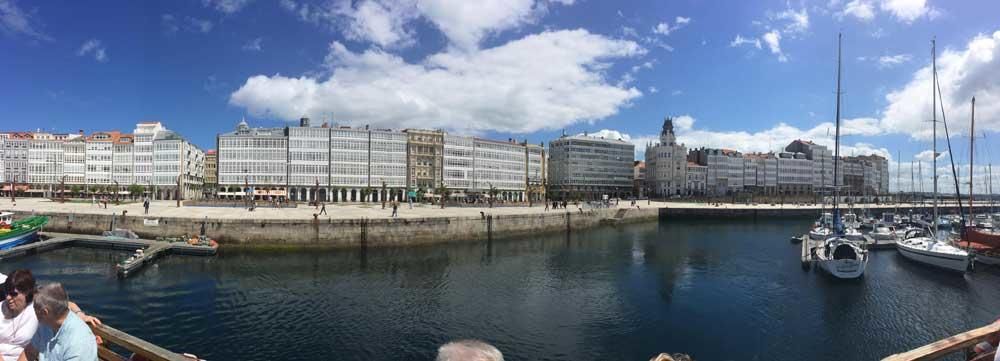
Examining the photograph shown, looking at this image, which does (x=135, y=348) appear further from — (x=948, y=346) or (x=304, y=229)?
(x=304, y=229)

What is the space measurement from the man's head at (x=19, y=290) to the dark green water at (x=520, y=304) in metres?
12.6

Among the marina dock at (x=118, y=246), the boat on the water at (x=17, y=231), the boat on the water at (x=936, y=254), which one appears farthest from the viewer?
the boat on the water at (x=17, y=231)

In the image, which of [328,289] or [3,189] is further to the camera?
[3,189]

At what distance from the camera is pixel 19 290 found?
4762 mm

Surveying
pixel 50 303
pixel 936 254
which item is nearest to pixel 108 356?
pixel 50 303

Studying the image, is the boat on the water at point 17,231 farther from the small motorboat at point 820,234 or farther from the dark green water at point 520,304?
the small motorboat at point 820,234

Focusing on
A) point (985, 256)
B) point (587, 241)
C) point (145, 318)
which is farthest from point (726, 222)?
point (145, 318)

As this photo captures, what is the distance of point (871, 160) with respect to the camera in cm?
17650

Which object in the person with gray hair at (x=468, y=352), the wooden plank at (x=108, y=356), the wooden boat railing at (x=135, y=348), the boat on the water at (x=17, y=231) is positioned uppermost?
the person with gray hair at (x=468, y=352)

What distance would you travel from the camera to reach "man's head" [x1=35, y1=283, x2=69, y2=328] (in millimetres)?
4188

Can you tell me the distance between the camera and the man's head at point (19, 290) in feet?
15.5

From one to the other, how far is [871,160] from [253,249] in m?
214

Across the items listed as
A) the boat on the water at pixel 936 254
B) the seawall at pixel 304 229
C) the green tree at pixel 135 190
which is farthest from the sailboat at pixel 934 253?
the green tree at pixel 135 190

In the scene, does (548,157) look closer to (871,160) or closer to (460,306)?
(460,306)
